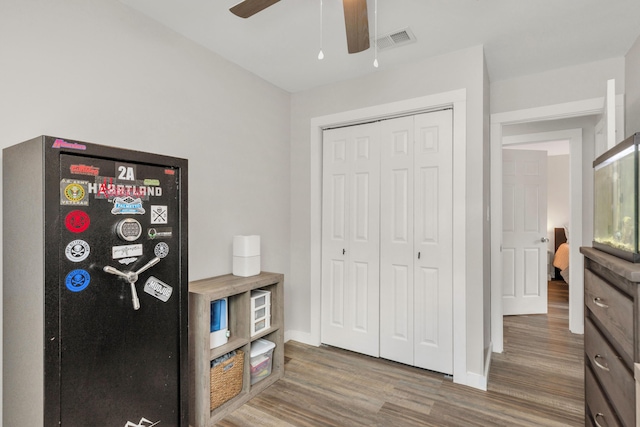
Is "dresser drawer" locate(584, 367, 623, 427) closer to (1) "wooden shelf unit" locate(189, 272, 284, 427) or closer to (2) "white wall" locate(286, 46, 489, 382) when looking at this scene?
(2) "white wall" locate(286, 46, 489, 382)

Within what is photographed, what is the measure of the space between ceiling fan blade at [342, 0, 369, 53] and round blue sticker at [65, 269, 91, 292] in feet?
5.28

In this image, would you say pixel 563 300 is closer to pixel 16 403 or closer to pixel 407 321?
pixel 407 321

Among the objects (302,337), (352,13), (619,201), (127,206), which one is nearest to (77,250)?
(127,206)

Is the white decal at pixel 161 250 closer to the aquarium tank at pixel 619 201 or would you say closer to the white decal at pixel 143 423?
the white decal at pixel 143 423

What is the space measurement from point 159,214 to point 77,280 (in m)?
0.45

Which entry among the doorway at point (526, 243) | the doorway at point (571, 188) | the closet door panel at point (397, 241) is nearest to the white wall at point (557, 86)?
the doorway at point (571, 188)

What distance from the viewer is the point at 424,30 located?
2.29 meters

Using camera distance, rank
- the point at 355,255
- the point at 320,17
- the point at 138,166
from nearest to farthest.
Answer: the point at 138,166 < the point at 320,17 < the point at 355,255

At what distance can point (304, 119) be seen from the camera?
337 cm

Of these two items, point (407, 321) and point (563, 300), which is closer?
point (407, 321)

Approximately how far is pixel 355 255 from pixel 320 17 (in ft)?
6.33

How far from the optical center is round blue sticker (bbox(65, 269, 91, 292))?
1.39 meters

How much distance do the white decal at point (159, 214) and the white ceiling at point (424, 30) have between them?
50.7 inches

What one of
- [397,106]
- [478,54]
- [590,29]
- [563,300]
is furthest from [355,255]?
[563,300]
